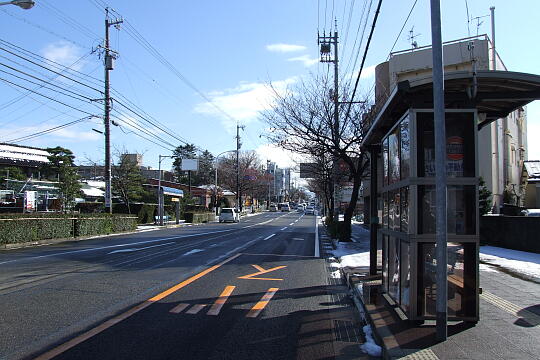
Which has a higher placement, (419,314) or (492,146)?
(492,146)

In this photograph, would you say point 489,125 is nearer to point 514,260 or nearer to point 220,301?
point 514,260

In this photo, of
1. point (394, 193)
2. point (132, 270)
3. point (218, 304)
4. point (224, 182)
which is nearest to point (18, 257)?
point (132, 270)

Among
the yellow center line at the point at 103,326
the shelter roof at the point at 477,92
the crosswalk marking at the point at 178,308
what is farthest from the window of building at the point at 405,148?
the yellow center line at the point at 103,326

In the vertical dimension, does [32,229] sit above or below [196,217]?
above

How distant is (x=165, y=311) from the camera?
7.37 m

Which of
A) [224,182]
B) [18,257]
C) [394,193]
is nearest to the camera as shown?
[394,193]

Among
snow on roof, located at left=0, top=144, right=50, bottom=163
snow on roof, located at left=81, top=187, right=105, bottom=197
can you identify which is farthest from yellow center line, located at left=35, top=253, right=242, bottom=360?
snow on roof, located at left=0, top=144, right=50, bottom=163

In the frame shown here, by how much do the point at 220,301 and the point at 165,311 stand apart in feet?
3.87

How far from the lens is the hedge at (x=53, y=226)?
64.5 ft

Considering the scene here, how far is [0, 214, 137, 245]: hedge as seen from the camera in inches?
774

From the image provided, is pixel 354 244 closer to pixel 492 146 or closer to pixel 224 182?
pixel 492 146

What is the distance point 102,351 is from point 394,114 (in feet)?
18.1

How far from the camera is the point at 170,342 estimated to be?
571cm

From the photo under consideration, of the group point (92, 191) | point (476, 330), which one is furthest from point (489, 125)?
point (92, 191)
